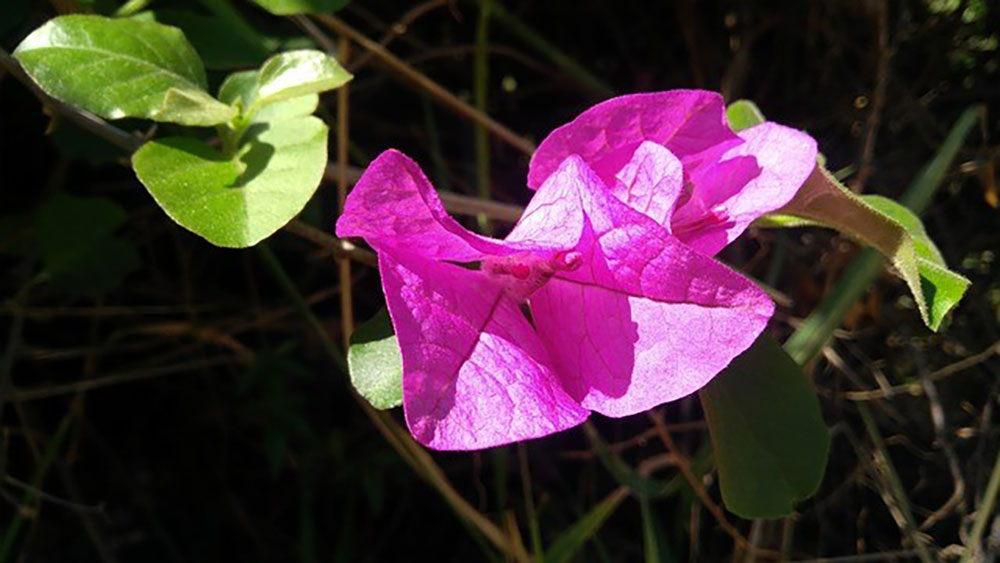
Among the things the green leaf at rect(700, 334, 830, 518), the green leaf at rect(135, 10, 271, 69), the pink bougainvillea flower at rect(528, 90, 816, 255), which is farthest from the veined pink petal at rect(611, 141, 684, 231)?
the green leaf at rect(135, 10, 271, 69)

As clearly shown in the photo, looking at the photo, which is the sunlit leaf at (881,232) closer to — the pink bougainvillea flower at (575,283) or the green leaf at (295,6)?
the pink bougainvillea flower at (575,283)

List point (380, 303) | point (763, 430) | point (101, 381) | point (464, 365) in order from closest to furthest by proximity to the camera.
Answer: point (464, 365) → point (763, 430) → point (101, 381) → point (380, 303)

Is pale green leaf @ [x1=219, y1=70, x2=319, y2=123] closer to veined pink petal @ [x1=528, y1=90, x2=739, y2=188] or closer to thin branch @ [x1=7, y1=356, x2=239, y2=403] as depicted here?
veined pink petal @ [x1=528, y1=90, x2=739, y2=188]

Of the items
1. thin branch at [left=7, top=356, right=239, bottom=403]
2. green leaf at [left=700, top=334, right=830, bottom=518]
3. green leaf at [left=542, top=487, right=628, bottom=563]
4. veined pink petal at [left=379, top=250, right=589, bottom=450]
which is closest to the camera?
veined pink petal at [left=379, top=250, right=589, bottom=450]

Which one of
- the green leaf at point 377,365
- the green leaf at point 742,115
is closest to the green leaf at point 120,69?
the green leaf at point 377,365

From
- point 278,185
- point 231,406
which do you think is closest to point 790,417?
point 278,185

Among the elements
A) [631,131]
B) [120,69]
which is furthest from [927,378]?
[120,69]

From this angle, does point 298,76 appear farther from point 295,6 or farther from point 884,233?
point 884,233
